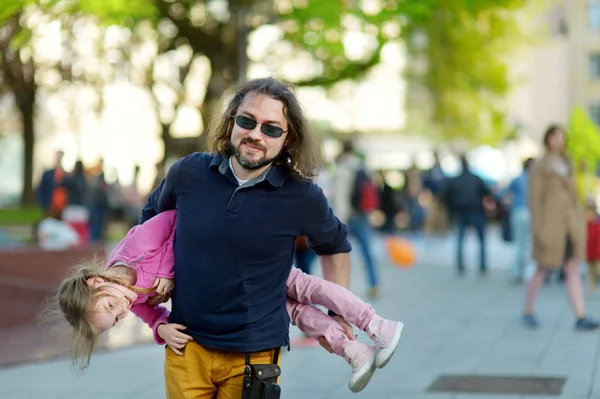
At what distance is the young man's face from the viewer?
3.98m

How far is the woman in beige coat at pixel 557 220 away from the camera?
10273mm

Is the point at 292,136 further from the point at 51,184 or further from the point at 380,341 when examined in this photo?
the point at 51,184

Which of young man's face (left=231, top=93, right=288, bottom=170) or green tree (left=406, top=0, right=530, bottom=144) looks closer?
young man's face (left=231, top=93, right=288, bottom=170)

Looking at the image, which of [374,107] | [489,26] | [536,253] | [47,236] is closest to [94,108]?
[489,26]

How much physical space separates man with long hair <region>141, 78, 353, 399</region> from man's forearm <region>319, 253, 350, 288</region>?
6.4 inches

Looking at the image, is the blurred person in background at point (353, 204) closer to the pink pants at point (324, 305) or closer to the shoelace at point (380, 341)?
the pink pants at point (324, 305)

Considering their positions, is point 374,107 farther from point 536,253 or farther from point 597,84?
point 536,253

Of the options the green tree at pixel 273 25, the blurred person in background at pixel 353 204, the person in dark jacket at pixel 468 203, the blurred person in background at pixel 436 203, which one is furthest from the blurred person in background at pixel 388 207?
the blurred person in background at pixel 353 204

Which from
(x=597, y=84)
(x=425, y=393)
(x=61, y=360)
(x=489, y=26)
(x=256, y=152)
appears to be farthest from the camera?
(x=597, y=84)

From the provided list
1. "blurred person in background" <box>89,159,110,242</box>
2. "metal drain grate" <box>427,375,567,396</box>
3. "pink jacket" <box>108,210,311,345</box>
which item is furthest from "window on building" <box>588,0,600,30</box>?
"pink jacket" <box>108,210,311,345</box>

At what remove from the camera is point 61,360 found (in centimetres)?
922

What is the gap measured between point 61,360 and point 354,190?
5.48 meters

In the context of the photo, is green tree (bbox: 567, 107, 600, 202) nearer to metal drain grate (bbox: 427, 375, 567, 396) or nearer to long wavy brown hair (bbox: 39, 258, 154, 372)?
metal drain grate (bbox: 427, 375, 567, 396)

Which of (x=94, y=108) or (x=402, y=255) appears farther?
(x=94, y=108)
